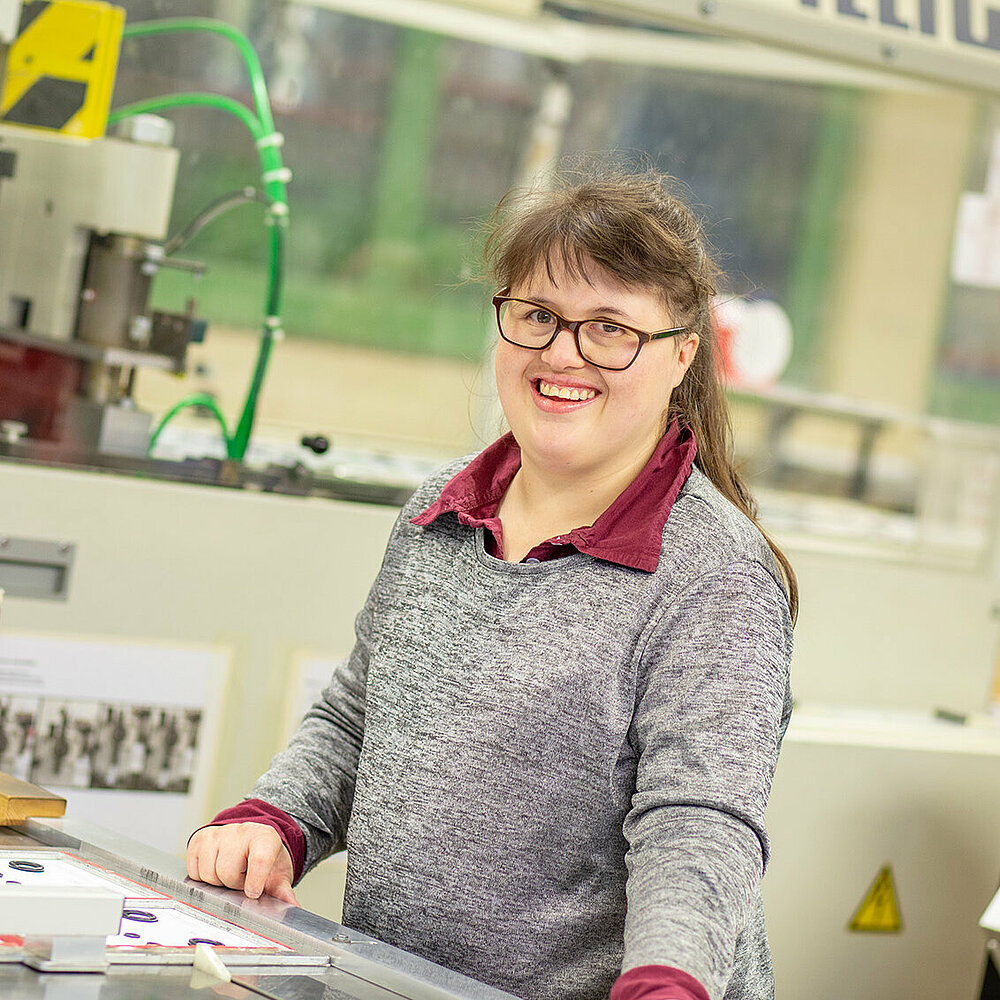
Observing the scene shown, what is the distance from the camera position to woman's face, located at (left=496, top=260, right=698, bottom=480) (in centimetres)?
131

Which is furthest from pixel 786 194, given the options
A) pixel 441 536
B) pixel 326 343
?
pixel 441 536

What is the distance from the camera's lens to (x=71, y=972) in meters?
0.99

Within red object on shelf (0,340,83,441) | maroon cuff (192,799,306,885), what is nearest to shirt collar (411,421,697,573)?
maroon cuff (192,799,306,885)

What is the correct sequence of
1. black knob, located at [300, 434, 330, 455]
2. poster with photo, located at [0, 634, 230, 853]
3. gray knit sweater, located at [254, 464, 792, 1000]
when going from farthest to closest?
black knob, located at [300, 434, 330, 455]
poster with photo, located at [0, 634, 230, 853]
gray knit sweater, located at [254, 464, 792, 1000]

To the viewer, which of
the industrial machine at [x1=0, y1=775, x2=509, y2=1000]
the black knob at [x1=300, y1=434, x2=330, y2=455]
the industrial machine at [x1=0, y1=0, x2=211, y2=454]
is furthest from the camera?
the black knob at [x1=300, y1=434, x2=330, y2=455]

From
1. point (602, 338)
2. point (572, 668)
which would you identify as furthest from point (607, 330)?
point (572, 668)

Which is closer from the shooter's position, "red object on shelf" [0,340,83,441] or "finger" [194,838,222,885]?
"finger" [194,838,222,885]

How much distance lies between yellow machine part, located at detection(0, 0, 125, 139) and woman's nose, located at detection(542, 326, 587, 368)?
1.20 m

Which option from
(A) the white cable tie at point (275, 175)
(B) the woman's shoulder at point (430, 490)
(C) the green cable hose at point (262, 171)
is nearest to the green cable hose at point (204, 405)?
(C) the green cable hose at point (262, 171)

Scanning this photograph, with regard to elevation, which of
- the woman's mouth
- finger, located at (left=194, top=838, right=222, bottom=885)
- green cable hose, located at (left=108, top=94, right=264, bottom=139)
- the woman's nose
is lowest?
finger, located at (left=194, top=838, right=222, bottom=885)

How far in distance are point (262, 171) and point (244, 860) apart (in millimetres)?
1562

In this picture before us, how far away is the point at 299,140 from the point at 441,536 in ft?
5.27

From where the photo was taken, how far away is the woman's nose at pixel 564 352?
1.31 metres

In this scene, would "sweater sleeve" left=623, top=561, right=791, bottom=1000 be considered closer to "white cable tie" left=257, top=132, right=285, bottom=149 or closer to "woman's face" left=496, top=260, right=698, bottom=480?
"woman's face" left=496, top=260, right=698, bottom=480
